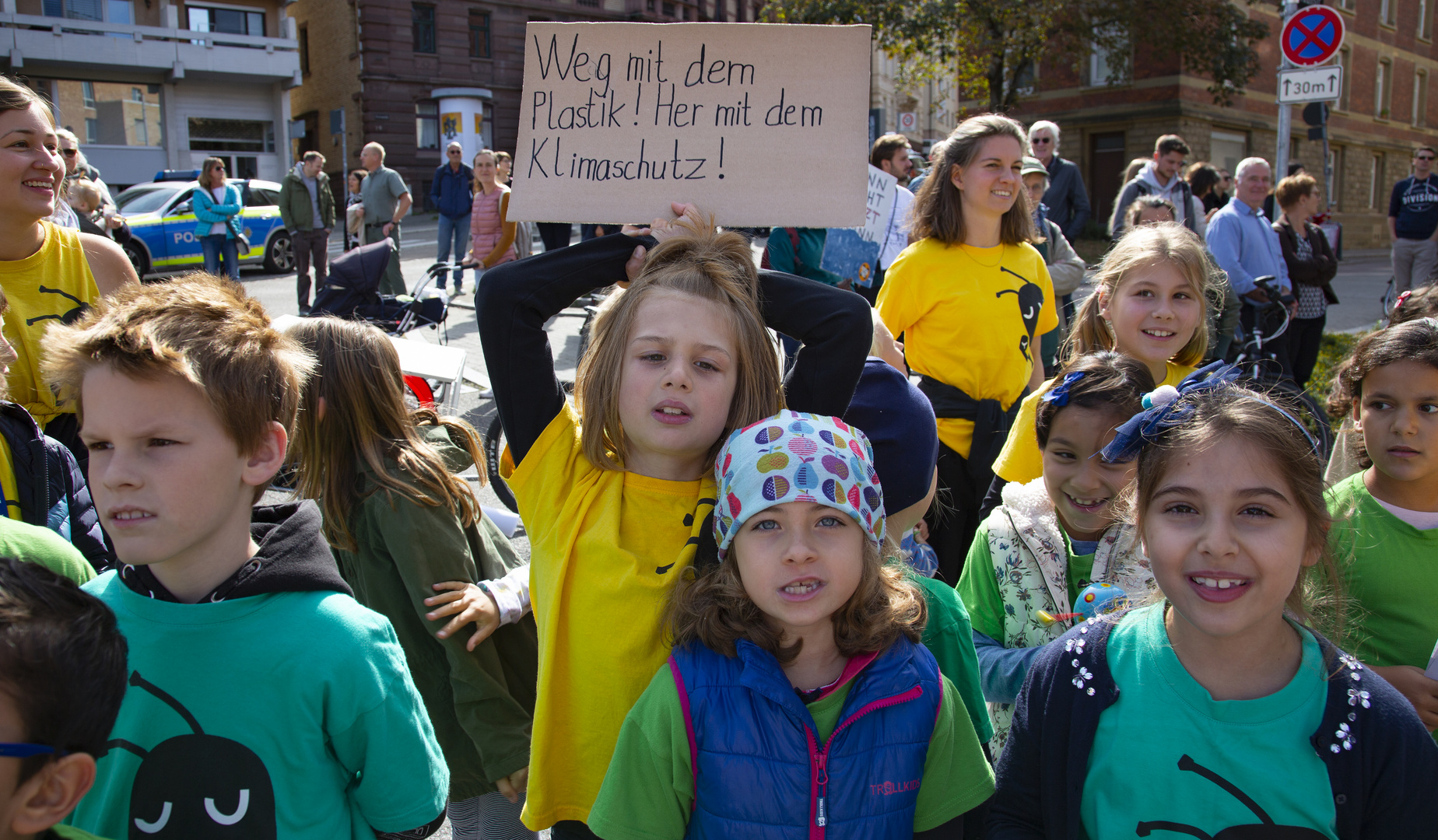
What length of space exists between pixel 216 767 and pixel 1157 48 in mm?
29877

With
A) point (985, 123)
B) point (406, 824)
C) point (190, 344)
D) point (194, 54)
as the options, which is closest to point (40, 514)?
point (190, 344)

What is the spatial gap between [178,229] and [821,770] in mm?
17806

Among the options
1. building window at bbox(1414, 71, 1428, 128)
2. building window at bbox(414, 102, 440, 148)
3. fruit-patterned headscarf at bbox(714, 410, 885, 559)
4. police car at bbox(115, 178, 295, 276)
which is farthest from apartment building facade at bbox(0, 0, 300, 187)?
building window at bbox(1414, 71, 1428, 128)

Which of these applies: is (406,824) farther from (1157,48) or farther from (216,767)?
(1157,48)

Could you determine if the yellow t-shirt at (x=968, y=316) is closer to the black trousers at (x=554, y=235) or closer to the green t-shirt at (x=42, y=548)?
the green t-shirt at (x=42, y=548)

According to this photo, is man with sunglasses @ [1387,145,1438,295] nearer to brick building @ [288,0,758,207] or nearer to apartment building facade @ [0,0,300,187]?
brick building @ [288,0,758,207]

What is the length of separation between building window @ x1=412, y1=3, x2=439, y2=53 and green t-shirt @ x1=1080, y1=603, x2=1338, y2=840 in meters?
41.0

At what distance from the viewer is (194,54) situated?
33875mm

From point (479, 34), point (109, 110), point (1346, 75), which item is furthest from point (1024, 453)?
point (1346, 75)

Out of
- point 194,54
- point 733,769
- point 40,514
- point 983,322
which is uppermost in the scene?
point 194,54

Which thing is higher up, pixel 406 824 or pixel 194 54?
pixel 194 54

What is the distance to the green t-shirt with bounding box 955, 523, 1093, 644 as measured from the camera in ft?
7.41

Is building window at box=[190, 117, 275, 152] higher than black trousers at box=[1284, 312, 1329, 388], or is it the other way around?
building window at box=[190, 117, 275, 152]

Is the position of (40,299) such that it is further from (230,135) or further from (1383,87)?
(1383,87)
